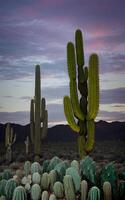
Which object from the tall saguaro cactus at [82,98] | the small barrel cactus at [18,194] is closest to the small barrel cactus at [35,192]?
the small barrel cactus at [18,194]

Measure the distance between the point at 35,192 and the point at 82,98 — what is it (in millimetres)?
2517

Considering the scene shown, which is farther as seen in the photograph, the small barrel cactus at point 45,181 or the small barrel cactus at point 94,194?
the small barrel cactus at point 45,181

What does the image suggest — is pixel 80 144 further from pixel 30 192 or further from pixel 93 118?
pixel 30 192

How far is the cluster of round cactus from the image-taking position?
13.1ft

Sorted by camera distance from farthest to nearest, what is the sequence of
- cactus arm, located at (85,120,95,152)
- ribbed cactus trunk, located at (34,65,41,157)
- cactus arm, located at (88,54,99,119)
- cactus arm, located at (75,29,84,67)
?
ribbed cactus trunk, located at (34,65,41,157) → cactus arm, located at (75,29,84,67) → cactus arm, located at (85,120,95,152) → cactus arm, located at (88,54,99,119)

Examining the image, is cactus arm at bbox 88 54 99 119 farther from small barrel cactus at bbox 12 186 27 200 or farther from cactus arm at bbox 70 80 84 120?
small barrel cactus at bbox 12 186 27 200

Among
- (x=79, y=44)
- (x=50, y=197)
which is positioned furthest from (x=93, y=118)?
(x=50, y=197)

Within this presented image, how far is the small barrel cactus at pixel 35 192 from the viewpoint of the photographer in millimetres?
4102

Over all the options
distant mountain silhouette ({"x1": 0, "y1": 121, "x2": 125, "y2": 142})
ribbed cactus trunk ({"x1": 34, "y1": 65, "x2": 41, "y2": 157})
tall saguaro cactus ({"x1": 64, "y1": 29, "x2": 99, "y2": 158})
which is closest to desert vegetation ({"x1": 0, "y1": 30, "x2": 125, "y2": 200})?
tall saguaro cactus ({"x1": 64, "y1": 29, "x2": 99, "y2": 158})

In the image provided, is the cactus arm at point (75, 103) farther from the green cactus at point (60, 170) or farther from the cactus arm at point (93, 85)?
the green cactus at point (60, 170)

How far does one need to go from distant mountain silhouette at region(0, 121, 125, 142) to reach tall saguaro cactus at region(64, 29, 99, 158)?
81.5 ft

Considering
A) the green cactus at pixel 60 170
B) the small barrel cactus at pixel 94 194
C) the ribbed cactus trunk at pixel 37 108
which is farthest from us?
the ribbed cactus trunk at pixel 37 108

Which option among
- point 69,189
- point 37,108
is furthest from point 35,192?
point 37,108

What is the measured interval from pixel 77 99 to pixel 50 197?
2.53m
